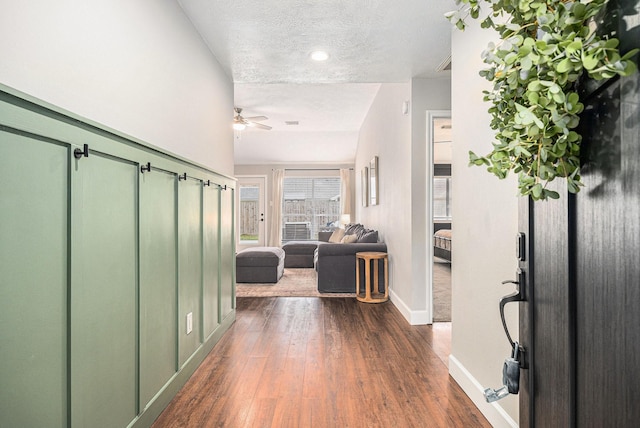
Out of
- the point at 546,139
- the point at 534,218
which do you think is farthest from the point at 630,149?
the point at 534,218

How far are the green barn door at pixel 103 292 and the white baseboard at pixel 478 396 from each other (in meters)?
1.72

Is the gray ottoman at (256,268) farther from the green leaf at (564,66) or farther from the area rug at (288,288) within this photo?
the green leaf at (564,66)

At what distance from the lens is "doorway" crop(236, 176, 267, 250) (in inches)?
378

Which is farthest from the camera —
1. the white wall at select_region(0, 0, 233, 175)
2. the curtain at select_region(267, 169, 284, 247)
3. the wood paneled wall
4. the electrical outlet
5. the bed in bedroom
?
the curtain at select_region(267, 169, 284, 247)

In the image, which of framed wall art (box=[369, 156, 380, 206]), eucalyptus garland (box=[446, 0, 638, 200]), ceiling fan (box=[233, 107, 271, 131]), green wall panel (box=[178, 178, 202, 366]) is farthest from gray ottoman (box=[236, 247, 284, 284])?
eucalyptus garland (box=[446, 0, 638, 200])

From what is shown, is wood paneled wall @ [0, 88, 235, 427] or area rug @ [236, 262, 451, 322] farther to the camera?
area rug @ [236, 262, 451, 322]

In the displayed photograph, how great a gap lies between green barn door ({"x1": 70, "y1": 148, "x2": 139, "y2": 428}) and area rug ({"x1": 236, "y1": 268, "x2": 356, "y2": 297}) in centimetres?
321

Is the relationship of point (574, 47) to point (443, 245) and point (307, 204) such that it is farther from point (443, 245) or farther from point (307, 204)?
point (307, 204)

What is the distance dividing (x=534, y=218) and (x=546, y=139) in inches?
11.9

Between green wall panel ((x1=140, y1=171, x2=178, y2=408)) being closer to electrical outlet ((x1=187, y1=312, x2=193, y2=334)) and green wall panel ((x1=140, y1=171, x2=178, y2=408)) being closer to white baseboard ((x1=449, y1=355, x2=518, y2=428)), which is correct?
electrical outlet ((x1=187, y1=312, x2=193, y2=334))

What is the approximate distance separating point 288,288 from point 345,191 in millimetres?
4557

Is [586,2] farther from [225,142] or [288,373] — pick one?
[225,142]

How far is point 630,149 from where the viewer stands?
0.54 m

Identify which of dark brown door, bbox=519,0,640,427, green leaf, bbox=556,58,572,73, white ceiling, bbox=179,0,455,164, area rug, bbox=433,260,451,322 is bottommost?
area rug, bbox=433,260,451,322
